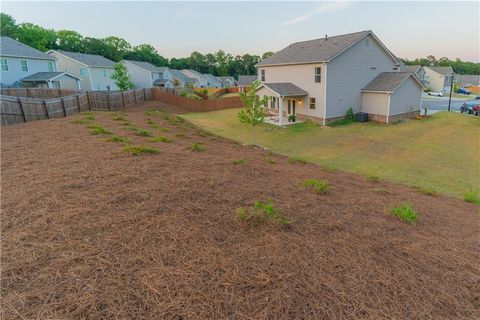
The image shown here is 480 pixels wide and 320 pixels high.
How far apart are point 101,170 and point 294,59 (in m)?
23.6

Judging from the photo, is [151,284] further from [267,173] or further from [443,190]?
[443,190]

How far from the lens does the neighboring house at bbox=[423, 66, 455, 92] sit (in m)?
64.0

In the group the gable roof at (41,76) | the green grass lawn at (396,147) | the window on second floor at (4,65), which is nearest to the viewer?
the green grass lawn at (396,147)

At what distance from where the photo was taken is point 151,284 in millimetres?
2564

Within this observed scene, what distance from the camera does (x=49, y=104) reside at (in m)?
13.3

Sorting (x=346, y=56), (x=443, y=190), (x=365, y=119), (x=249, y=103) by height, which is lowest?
(x=443, y=190)

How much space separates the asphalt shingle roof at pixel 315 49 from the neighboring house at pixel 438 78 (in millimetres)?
57617

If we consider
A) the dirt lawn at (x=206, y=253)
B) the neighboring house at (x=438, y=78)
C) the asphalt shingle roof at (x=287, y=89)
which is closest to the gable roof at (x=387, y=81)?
the asphalt shingle roof at (x=287, y=89)

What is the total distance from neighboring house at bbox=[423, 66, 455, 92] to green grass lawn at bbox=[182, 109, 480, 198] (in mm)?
54369

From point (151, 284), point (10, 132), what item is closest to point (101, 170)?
point (151, 284)

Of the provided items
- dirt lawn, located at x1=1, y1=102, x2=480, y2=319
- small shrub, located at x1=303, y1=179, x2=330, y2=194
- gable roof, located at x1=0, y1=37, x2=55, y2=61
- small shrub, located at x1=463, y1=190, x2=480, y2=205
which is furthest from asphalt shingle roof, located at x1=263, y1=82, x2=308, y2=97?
gable roof, located at x1=0, y1=37, x2=55, y2=61

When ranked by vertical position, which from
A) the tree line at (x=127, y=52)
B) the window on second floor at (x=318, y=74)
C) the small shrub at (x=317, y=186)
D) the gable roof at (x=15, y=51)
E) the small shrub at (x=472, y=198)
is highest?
the tree line at (x=127, y=52)

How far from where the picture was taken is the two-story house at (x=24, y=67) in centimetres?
2742

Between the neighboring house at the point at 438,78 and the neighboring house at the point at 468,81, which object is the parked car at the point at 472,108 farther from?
the neighboring house at the point at 468,81
